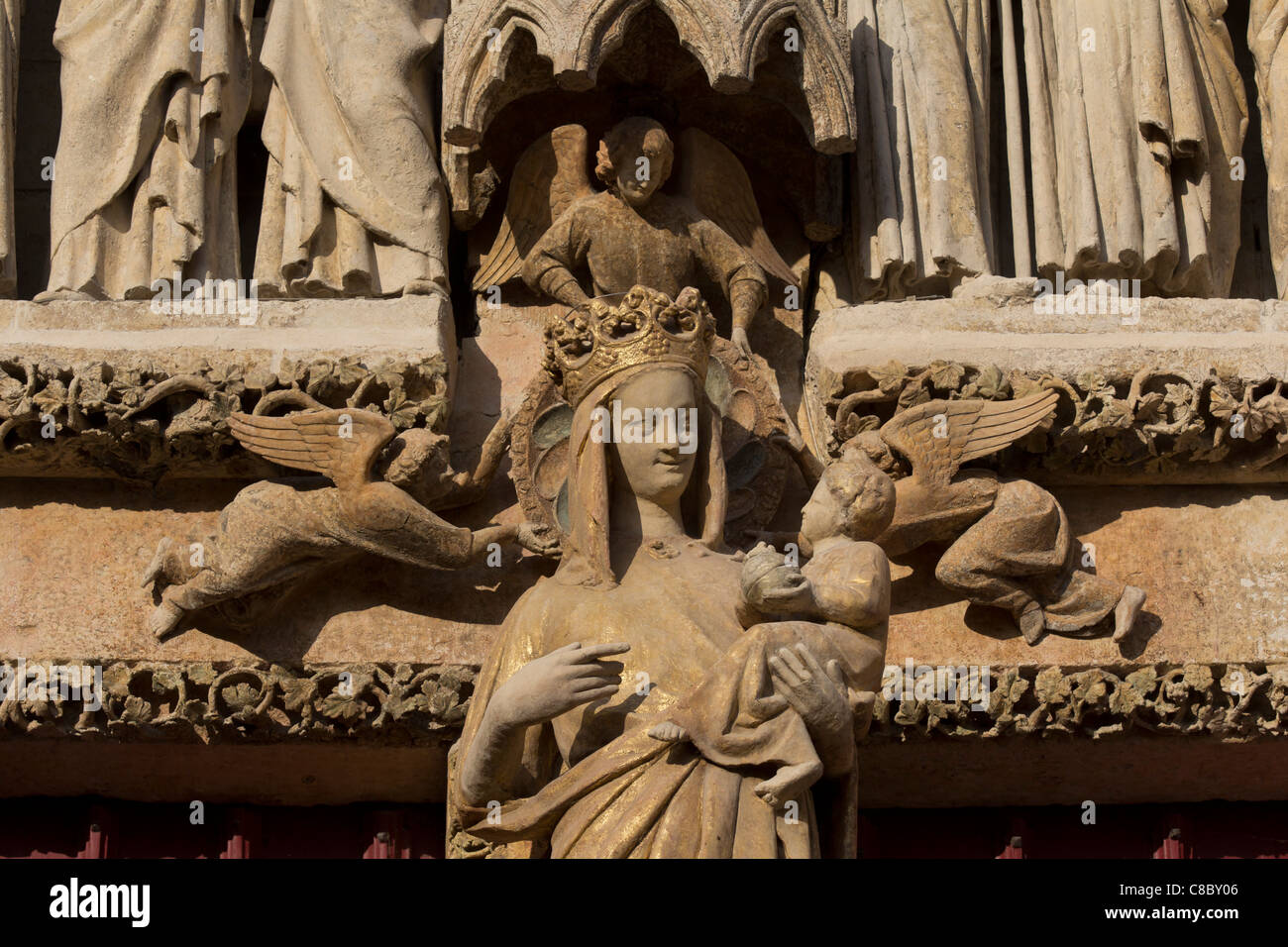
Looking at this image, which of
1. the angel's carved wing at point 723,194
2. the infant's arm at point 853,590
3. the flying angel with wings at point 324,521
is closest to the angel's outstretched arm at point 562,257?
the angel's carved wing at point 723,194

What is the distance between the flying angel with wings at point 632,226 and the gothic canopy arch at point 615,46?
373 mm

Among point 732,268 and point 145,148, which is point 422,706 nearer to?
point 732,268

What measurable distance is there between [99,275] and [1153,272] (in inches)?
136

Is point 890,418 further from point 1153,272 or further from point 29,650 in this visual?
point 29,650

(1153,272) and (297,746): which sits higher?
(1153,272)

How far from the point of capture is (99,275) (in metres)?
9.48

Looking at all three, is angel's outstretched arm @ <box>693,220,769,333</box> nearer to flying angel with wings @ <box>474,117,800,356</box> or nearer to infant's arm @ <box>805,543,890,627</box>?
flying angel with wings @ <box>474,117,800,356</box>

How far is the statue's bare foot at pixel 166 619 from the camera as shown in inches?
355

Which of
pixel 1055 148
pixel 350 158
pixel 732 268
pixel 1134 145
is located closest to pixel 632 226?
pixel 732 268

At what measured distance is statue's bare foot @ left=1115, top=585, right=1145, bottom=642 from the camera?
903 cm

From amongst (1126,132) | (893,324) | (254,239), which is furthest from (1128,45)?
(254,239)

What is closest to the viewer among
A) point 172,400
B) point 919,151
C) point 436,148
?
point 172,400

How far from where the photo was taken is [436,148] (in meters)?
9.84

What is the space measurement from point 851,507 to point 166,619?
2.17m
